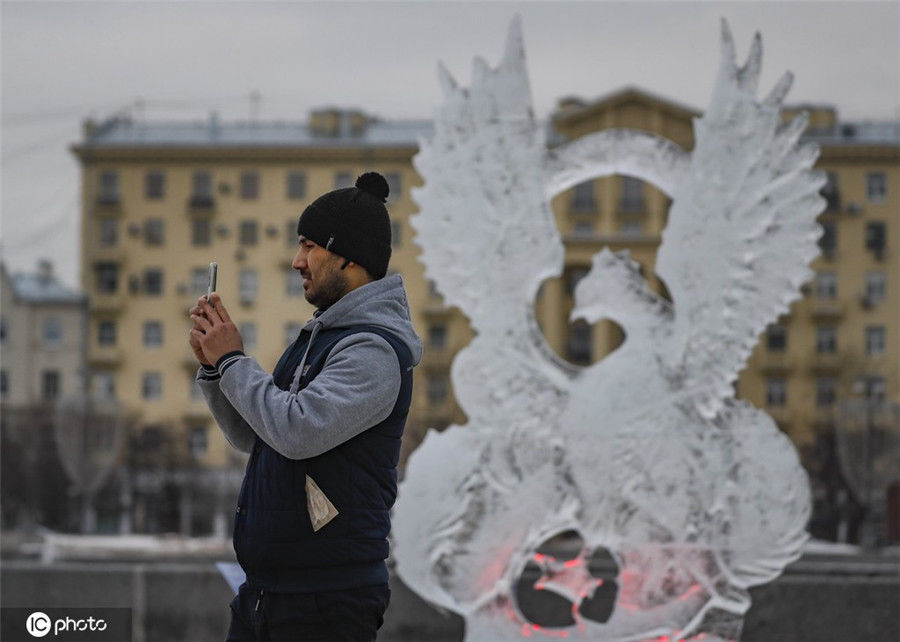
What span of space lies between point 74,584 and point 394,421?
8.40 meters

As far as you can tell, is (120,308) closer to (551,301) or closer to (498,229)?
(551,301)

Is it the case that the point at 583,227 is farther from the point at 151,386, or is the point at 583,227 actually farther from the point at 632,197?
the point at 151,386

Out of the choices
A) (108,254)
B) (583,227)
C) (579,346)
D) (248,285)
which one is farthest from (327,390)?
(108,254)

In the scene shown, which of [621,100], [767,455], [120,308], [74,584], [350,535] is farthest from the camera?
[120,308]

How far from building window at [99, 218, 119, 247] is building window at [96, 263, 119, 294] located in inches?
25.9

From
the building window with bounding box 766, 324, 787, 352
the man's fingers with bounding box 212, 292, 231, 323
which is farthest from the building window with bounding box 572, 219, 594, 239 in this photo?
the man's fingers with bounding box 212, 292, 231, 323

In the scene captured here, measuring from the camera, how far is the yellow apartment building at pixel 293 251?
39.5 meters

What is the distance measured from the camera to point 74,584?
11789 millimetres

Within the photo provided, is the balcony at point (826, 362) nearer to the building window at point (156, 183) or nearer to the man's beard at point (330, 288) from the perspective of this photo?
the building window at point (156, 183)

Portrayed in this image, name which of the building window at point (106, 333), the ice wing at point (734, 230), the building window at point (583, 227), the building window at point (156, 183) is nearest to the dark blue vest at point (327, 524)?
the ice wing at point (734, 230)

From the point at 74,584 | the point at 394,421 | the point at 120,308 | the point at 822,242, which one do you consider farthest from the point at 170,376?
the point at 394,421

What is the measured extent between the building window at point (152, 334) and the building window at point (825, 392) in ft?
56.6

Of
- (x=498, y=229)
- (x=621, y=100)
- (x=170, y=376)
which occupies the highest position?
(x=621, y=100)

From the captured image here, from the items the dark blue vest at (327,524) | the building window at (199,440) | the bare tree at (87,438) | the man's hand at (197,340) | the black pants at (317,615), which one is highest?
the man's hand at (197,340)
